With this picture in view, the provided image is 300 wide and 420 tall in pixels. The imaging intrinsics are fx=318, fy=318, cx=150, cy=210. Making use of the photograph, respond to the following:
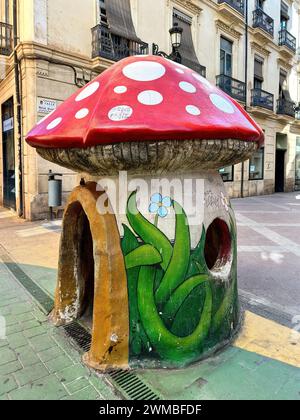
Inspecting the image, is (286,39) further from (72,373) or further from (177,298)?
(72,373)

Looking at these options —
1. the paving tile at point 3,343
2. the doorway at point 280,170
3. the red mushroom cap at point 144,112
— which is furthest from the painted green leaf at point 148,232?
the doorway at point 280,170

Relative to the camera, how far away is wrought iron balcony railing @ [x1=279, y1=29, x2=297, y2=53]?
19.0 metres

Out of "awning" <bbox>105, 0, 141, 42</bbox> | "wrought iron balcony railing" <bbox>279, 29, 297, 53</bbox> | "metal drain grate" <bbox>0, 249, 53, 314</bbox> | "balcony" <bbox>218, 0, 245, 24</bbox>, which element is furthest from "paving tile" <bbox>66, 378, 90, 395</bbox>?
"wrought iron balcony railing" <bbox>279, 29, 297, 53</bbox>

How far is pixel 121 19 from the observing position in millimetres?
10508

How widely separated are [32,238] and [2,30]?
730 centimetres

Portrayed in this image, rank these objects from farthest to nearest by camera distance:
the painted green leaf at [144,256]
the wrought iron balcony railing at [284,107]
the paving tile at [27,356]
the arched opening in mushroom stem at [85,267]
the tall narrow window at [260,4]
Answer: the wrought iron balcony railing at [284,107] < the tall narrow window at [260,4] < the arched opening in mushroom stem at [85,267] < the paving tile at [27,356] < the painted green leaf at [144,256]

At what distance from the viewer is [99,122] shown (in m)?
1.97

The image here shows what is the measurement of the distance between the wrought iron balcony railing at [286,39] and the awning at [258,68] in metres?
2.56

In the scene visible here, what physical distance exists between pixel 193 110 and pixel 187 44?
12.9m

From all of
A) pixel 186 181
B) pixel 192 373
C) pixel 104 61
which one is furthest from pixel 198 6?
pixel 192 373

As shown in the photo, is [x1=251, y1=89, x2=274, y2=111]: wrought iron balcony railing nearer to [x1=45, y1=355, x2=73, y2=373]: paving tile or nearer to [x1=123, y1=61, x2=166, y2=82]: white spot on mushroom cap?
[x1=123, y1=61, x2=166, y2=82]: white spot on mushroom cap

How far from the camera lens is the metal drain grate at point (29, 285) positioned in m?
3.54

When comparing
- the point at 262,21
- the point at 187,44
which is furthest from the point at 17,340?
the point at 262,21

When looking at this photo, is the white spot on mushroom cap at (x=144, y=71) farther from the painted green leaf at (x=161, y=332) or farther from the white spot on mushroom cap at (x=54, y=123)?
the painted green leaf at (x=161, y=332)
